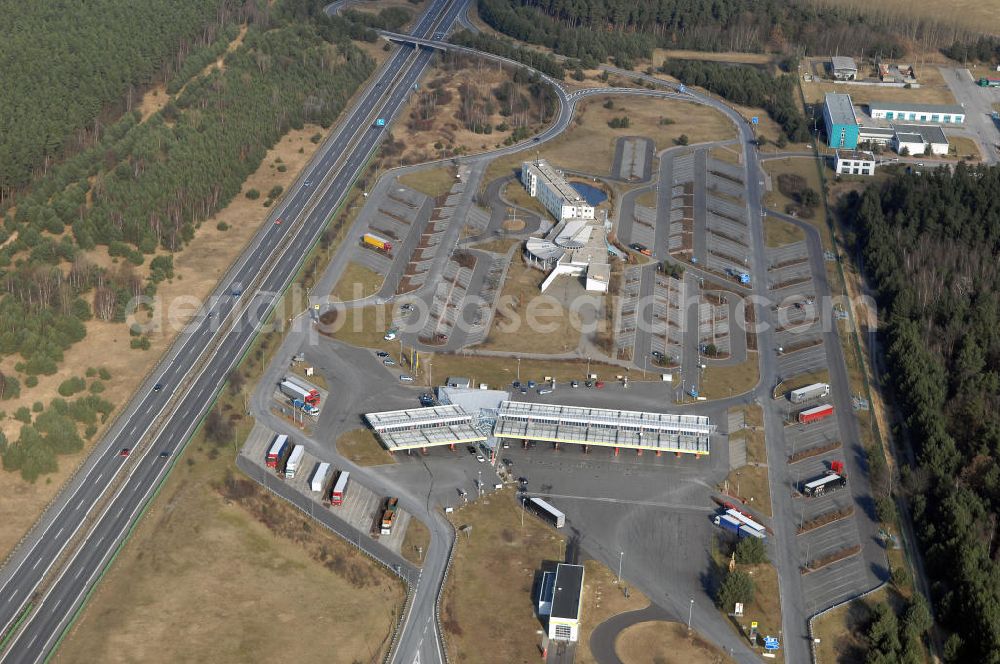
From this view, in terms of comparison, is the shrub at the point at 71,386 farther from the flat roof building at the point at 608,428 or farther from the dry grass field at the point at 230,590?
the flat roof building at the point at 608,428

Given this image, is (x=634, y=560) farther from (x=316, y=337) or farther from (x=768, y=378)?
(x=316, y=337)

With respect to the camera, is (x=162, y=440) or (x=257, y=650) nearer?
(x=257, y=650)

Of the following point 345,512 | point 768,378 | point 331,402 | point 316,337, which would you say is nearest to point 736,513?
point 768,378

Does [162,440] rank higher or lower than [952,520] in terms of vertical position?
lower

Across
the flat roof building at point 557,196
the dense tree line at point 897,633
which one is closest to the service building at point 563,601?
the dense tree line at point 897,633

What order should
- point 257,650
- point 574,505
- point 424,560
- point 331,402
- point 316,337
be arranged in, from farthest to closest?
1. point 316,337
2. point 331,402
3. point 574,505
4. point 424,560
5. point 257,650

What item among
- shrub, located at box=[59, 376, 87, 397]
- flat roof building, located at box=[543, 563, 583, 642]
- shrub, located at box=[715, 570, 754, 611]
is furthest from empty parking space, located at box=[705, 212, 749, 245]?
shrub, located at box=[59, 376, 87, 397]

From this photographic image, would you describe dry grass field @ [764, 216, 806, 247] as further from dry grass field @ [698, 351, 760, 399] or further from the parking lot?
the parking lot
